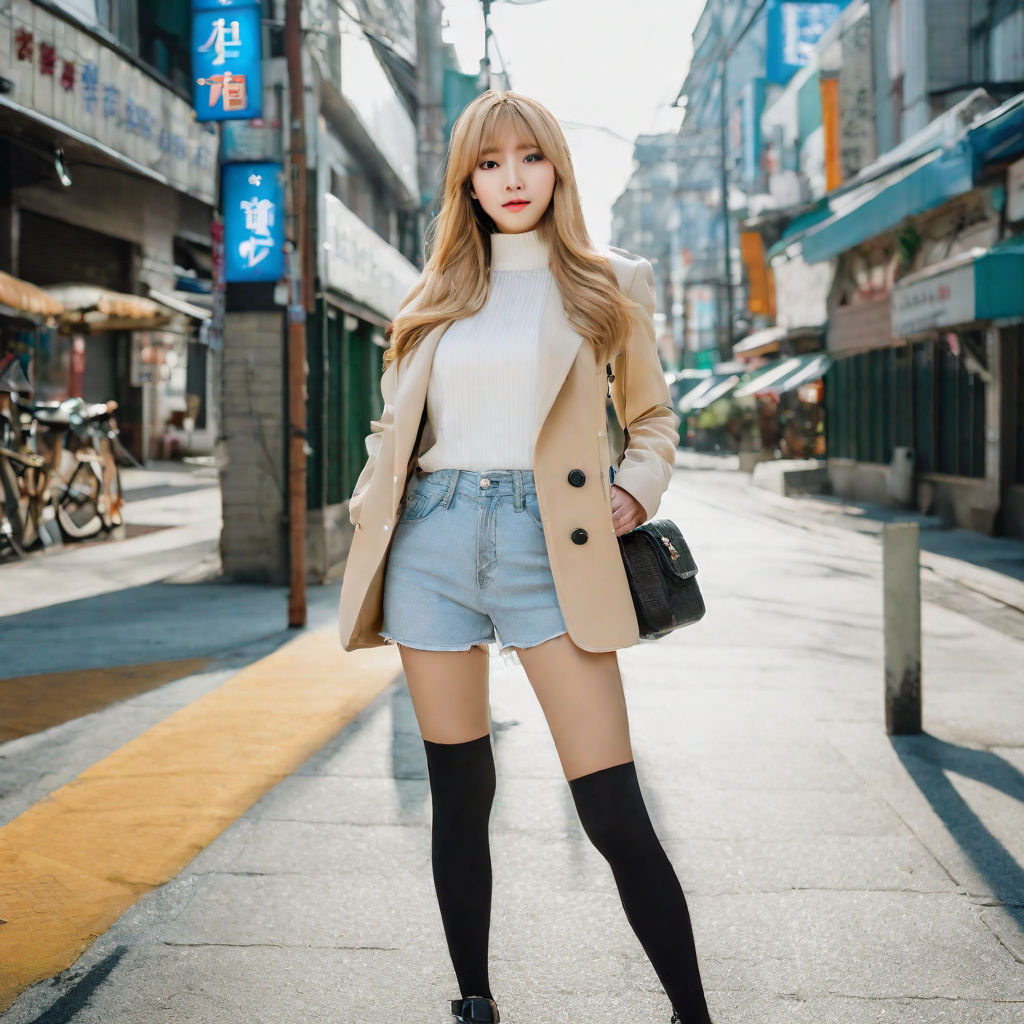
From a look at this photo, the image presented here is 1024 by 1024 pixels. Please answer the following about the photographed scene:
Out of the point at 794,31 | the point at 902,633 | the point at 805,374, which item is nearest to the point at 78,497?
the point at 902,633

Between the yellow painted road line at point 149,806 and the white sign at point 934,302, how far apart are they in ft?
29.7

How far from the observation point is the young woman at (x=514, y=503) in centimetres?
229

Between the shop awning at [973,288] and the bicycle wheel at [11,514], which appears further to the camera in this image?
the shop awning at [973,288]

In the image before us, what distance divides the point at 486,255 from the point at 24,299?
10.4 metres

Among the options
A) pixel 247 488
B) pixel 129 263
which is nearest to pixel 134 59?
pixel 247 488

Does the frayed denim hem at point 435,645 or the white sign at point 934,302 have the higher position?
the white sign at point 934,302

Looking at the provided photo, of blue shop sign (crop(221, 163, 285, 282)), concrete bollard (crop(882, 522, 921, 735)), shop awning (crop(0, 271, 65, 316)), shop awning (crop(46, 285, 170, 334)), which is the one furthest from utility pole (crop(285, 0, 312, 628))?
shop awning (crop(46, 285, 170, 334))

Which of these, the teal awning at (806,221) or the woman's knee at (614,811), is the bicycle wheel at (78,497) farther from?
the teal awning at (806,221)

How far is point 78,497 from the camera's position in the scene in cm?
1330

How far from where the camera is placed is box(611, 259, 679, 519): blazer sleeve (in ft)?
7.80

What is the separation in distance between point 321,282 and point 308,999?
8.83 meters

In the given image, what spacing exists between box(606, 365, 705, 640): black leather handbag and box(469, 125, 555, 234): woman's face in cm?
68


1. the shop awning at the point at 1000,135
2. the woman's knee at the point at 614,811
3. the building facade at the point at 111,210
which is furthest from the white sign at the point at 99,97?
the woman's knee at the point at 614,811

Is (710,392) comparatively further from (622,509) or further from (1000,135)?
(622,509)
